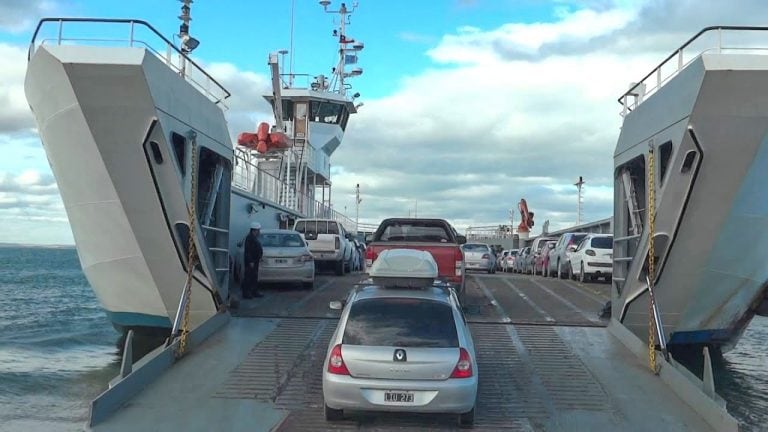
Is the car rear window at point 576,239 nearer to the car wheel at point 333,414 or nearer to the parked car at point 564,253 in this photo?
the parked car at point 564,253

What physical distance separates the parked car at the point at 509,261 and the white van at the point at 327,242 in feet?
47.3

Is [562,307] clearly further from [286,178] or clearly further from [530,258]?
[286,178]

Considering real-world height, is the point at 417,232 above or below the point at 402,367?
above

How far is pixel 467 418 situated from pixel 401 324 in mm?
1130

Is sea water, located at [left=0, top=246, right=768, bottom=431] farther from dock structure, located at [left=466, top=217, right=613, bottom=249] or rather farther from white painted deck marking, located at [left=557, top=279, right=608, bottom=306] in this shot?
dock structure, located at [left=466, top=217, right=613, bottom=249]

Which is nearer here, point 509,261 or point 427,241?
point 427,241

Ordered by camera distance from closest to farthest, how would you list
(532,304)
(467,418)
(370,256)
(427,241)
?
1. (467,418)
2. (370,256)
3. (427,241)
4. (532,304)

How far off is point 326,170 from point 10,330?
71.0 feet

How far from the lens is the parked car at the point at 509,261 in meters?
38.2

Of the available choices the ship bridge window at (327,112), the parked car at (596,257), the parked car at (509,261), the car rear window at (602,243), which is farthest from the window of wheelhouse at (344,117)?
the car rear window at (602,243)

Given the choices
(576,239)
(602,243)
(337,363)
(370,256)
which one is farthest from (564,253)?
(337,363)

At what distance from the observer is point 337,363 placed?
7.18 meters

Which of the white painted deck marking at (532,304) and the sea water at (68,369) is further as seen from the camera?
the white painted deck marking at (532,304)

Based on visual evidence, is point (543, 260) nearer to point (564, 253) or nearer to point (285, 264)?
point (564, 253)
